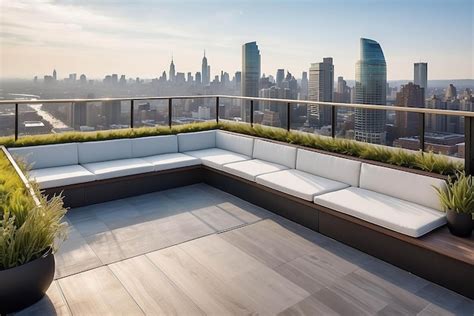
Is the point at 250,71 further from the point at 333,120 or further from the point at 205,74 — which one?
the point at 333,120

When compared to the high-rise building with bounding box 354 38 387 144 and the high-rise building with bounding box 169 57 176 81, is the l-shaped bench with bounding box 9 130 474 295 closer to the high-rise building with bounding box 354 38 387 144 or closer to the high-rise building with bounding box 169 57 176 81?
the high-rise building with bounding box 354 38 387 144

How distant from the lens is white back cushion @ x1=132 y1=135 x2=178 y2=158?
5.52 meters

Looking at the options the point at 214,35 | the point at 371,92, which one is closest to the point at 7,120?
the point at 371,92

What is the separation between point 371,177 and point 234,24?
21.4 feet

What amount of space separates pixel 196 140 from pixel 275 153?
160 cm

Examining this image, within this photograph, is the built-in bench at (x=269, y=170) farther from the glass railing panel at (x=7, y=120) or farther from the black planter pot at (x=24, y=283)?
the black planter pot at (x=24, y=283)

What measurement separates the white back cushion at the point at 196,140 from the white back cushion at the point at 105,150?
33.5 inches

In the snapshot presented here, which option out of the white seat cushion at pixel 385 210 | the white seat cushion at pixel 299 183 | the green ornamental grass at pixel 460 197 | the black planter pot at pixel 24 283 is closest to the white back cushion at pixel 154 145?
the white seat cushion at pixel 299 183

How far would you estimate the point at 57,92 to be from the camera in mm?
5648

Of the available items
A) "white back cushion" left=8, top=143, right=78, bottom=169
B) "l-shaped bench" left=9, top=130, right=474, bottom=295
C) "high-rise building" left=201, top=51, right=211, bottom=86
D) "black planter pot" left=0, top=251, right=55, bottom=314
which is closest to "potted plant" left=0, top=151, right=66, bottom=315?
"black planter pot" left=0, top=251, right=55, bottom=314

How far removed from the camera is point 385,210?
10.4ft

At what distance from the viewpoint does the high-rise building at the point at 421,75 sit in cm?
463

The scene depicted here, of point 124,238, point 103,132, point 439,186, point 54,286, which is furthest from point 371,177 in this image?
point 103,132

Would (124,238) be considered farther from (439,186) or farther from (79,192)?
(439,186)
